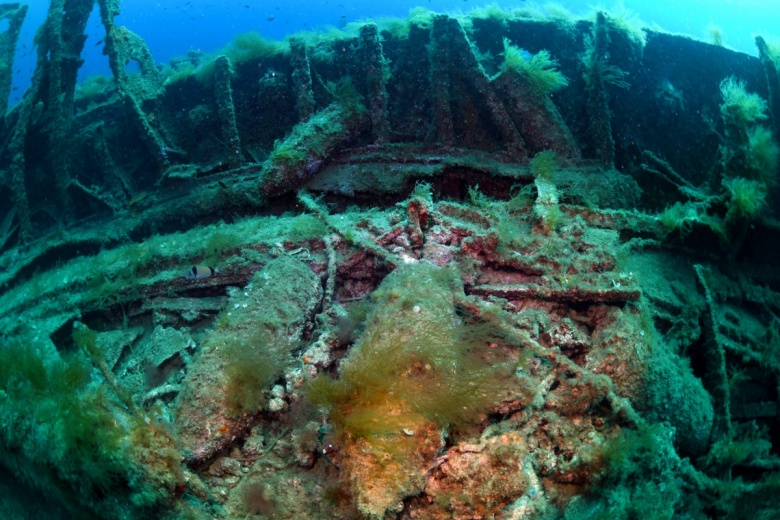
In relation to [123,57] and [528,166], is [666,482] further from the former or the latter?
[123,57]

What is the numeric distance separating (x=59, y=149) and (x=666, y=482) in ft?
37.7

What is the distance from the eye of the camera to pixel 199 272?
541cm

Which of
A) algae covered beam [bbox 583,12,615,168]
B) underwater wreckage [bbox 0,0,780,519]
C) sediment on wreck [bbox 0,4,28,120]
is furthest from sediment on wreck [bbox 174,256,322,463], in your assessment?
sediment on wreck [bbox 0,4,28,120]

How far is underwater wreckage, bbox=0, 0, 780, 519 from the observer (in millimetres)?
3080

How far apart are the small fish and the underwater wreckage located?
0.30 feet

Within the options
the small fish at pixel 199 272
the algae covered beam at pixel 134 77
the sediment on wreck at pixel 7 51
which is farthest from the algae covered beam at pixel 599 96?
the sediment on wreck at pixel 7 51

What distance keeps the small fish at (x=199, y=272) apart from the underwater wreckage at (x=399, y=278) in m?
0.09

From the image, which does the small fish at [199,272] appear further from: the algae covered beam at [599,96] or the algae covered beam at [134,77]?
the algae covered beam at [599,96]

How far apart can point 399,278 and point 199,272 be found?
2.82m

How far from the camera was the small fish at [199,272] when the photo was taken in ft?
17.7

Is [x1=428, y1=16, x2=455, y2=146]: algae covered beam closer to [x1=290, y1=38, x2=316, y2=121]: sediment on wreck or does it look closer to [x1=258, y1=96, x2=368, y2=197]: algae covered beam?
[x1=258, y1=96, x2=368, y2=197]: algae covered beam

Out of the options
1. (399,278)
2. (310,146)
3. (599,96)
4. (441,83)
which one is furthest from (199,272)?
(599,96)

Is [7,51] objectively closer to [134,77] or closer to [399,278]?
[134,77]

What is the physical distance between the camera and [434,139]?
7.64m
